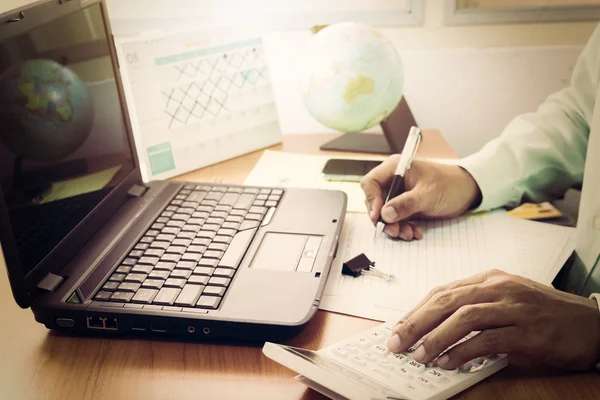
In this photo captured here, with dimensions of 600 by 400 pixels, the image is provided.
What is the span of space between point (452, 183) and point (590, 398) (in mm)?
429

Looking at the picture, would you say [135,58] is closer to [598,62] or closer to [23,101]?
[23,101]

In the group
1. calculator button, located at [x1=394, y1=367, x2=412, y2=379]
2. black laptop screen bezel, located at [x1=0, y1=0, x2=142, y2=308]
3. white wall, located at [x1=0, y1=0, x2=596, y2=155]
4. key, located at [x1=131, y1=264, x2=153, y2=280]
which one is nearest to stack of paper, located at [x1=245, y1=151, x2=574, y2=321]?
calculator button, located at [x1=394, y1=367, x2=412, y2=379]

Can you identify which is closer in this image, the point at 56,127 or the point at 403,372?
the point at 403,372

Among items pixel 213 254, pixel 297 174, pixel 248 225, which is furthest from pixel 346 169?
pixel 213 254

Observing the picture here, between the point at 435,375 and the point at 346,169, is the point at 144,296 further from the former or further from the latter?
the point at 346,169

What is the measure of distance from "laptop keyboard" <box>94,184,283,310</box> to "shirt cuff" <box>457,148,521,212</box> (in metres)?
0.32

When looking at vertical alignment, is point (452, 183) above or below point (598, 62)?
below

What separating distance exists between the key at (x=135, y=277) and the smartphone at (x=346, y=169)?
49cm

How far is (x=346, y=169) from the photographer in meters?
1.12

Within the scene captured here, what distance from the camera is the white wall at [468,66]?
4.25ft

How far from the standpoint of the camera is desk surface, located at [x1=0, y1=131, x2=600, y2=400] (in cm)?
58

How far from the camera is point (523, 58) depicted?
1312 millimetres

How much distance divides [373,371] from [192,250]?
298mm

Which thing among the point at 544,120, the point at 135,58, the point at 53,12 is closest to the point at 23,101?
the point at 53,12
